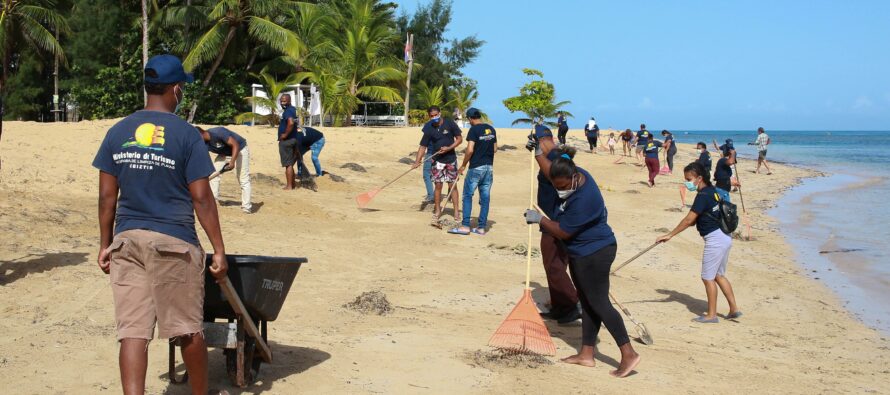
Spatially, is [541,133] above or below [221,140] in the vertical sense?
above

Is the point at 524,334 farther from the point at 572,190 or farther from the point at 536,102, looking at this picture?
the point at 536,102

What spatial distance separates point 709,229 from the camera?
7805 millimetres

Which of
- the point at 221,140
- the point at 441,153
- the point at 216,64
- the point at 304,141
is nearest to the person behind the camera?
the point at 221,140

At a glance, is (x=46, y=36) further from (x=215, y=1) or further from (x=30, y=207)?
(x=30, y=207)

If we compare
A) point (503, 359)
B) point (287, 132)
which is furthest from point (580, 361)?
point (287, 132)

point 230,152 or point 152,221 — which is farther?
point 230,152

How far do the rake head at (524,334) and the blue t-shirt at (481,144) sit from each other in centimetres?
501

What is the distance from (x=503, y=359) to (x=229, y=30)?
2634cm

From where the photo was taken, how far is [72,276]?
743 cm

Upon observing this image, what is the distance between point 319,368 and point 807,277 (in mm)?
8048

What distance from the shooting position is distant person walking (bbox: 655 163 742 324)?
7.73 meters

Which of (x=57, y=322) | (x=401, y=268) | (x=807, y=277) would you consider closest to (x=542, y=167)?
(x=401, y=268)

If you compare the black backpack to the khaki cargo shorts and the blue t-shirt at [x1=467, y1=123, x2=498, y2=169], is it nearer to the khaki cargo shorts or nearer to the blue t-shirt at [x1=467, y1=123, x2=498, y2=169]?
the blue t-shirt at [x1=467, y1=123, x2=498, y2=169]

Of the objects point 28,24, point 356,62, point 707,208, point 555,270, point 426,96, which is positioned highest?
point 28,24
